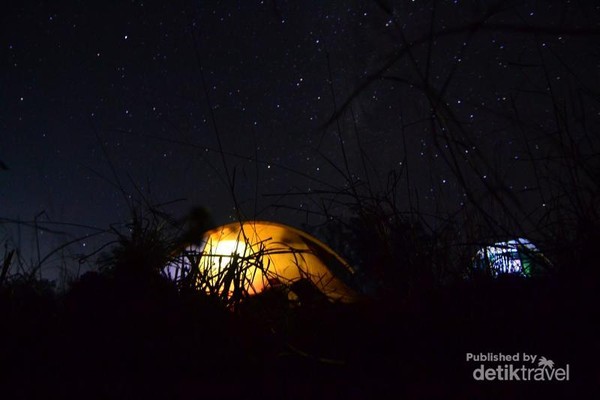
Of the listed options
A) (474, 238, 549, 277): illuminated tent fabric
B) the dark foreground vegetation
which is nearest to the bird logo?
the dark foreground vegetation

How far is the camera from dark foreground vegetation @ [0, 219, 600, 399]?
2.11 feet

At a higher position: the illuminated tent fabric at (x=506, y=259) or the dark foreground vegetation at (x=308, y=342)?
the illuminated tent fabric at (x=506, y=259)

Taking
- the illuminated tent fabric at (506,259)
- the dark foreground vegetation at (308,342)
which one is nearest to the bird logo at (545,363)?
the dark foreground vegetation at (308,342)

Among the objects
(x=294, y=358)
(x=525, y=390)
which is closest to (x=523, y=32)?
(x=525, y=390)

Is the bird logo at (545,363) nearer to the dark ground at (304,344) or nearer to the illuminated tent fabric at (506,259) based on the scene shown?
the dark ground at (304,344)

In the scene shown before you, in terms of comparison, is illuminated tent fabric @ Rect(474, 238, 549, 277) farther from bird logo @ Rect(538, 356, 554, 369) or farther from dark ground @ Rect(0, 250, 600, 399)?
bird logo @ Rect(538, 356, 554, 369)

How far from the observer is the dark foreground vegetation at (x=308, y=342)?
644mm

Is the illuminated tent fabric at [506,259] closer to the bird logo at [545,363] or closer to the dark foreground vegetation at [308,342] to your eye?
the dark foreground vegetation at [308,342]

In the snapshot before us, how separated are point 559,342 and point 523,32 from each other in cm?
58

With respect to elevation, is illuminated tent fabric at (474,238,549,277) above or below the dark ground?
above

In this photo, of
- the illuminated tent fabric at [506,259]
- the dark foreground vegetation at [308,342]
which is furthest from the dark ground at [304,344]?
the illuminated tent fabric at [506,259]

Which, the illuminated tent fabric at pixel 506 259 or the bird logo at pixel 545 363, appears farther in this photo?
the illuminated tent fabric at pixel 506 259

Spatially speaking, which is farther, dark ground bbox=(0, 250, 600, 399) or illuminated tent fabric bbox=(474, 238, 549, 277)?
illuminated tent fabric bbox=(474, 238, 549, 277)

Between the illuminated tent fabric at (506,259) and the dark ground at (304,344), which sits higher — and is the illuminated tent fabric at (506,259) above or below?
above
